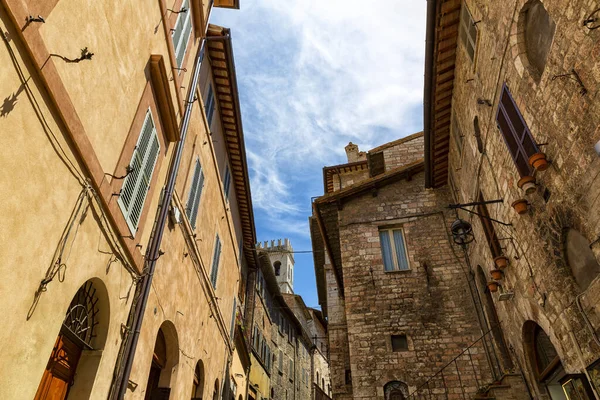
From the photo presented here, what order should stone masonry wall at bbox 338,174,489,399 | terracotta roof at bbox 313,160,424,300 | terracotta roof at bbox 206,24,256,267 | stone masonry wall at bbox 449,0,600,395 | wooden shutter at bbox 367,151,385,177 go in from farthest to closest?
wooden shutter at bbox 367,151,385,177, terracotta roof at bbox 313,160,424,300, stone masonry wall at bbox 338,174,489,399, terracotta roof at bbox 206,24,256,267, stone masonry wall at bbox 449,0,600,395

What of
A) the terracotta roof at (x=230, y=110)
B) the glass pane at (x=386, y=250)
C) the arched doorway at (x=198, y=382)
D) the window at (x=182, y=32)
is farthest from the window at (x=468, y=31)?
the arched doorway at (x=198, y=382)

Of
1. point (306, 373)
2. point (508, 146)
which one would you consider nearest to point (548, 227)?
point (508, 146)

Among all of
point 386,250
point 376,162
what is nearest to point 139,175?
point 386,250

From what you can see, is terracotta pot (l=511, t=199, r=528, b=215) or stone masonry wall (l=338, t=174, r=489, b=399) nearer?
terracotta pot (l=511, t=199, r=528, b=215)

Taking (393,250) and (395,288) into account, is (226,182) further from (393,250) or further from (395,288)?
(395,288)

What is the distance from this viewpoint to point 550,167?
5.32 metres

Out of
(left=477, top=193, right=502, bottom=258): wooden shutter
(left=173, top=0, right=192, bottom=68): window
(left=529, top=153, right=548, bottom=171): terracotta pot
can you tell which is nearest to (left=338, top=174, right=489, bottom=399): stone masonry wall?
(left=477, top=193, right=502, bottom=258): wooden shutter

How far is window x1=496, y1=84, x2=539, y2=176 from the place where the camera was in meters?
5.88

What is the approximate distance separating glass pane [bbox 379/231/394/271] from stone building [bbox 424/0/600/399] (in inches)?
139

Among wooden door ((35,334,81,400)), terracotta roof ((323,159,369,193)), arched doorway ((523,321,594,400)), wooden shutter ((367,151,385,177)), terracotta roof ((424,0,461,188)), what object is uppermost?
terracotta roof ((323,159,369,193))

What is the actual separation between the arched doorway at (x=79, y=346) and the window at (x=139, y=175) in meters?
1.08

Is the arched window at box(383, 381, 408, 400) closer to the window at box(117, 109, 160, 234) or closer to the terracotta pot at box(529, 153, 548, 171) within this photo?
the terracotta pot at box(529, 153, 548, 171)

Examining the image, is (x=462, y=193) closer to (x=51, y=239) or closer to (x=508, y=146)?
(x=508, y=146)

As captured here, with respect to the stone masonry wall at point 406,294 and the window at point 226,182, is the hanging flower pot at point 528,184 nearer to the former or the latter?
the stone masonry wall at point 406,294
